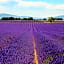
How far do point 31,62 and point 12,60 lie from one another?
33cm

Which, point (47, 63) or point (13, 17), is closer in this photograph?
point (47, 63)

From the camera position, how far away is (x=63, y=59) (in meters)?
3.69

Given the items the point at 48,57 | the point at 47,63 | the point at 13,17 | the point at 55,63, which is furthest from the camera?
the point at 13,17

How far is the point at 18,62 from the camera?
3.71 m

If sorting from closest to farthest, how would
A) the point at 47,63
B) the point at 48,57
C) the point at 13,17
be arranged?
the point at 47,63
the point at 48,57
the point at 13,17

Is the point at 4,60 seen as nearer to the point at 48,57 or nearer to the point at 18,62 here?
the point at 18,62

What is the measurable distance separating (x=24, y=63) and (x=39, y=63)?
0.28 meters

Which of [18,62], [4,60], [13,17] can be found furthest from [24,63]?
[13,17]

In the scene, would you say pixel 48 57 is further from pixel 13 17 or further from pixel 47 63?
pixel 13 17

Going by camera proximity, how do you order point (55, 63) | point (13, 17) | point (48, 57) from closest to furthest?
point (55, 63), point (48, 57), point (13, 17)

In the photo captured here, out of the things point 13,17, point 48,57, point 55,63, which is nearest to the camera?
point 55,63

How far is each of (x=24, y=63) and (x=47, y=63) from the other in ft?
1.22

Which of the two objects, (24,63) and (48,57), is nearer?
(24,63)

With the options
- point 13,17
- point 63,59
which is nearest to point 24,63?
point 63,59
